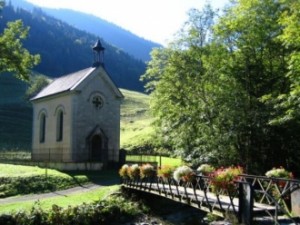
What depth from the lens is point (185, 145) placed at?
1051 inches

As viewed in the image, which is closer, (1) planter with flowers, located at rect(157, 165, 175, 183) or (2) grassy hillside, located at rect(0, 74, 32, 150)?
(1) planter with flowers, located at rect(157, 165, 175, 183)

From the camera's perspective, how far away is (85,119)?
1489 inches

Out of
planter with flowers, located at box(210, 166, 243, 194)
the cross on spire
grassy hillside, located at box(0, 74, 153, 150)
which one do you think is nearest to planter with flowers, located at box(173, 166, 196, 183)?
planter with flowers, located at box(210, 166, 243, 194)

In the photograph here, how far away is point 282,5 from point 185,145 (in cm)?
1011

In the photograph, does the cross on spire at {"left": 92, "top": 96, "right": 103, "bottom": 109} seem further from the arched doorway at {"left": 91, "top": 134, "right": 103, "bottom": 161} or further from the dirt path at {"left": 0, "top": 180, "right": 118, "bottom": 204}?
the dirt path at {"left": 0, "top": 180, "right": 118, "bottom": 204}

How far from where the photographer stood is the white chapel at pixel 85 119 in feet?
122

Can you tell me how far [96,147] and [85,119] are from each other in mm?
2866

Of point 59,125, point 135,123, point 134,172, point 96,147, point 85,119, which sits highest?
point 135,123

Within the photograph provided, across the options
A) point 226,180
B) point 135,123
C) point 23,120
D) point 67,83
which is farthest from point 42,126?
point 23,120

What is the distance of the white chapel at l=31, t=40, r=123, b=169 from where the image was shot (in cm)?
3731

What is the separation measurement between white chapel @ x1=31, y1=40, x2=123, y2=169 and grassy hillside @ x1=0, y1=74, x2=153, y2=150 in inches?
618

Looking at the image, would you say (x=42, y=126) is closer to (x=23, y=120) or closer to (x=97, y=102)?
(x=97, y=102)

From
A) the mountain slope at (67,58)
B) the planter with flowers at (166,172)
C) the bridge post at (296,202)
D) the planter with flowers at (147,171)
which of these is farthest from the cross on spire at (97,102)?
the mountain slope at (67,58)

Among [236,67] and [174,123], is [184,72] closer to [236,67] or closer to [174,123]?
[174,123]
